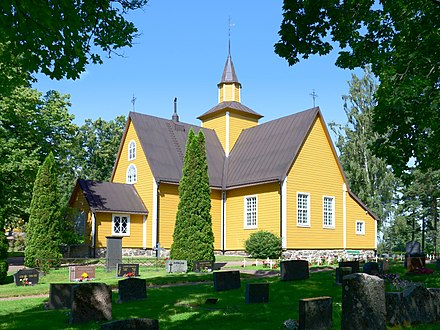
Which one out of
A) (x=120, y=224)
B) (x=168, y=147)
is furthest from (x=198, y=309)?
(x=168, y=147)

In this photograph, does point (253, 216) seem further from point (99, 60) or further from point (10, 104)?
point (99, 60)

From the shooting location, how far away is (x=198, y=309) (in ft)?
39.5

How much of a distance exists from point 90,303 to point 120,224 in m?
22.6

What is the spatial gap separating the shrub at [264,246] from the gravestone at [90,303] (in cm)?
2065

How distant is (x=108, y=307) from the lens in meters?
Answer: 10.9

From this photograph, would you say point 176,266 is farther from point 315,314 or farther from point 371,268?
point 315,314

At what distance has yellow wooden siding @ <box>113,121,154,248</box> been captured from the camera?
33909 millimetres

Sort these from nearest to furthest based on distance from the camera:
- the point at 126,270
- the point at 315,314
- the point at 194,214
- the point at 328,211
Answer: the point at 315,314 → the point at 126,270 → the point at 194,214 → the point at 328,211

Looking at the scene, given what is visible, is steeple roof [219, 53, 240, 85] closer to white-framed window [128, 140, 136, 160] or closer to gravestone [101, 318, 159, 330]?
white-framed window [128, 140, 136, 160]

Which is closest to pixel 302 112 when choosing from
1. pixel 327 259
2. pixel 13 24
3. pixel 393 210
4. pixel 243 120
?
pixel 243 120

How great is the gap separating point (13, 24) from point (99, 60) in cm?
232

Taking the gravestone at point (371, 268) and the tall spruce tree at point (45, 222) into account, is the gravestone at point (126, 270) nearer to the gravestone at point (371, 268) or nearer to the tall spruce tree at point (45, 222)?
the tall spruce tree at point (45, 222)

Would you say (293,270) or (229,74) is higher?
(229,74)

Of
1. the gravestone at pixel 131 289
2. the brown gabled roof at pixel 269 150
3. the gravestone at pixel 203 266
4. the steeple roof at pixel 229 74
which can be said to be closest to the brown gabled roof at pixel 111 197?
the brown gabled roof at pixel 269 150
